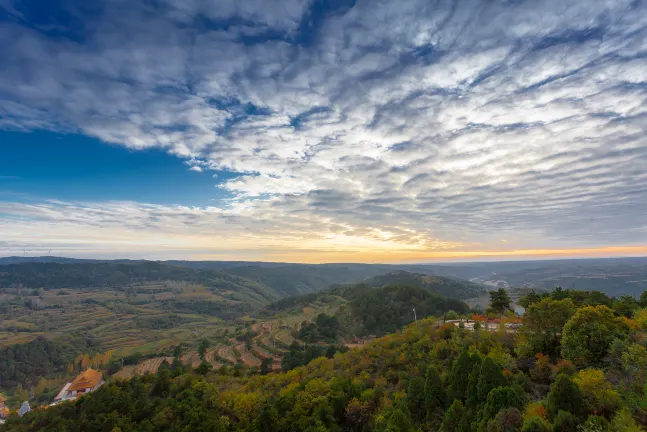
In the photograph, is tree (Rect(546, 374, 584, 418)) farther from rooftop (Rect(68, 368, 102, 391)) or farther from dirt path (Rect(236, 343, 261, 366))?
rooftop (Rect(68, 368, 102, 391))

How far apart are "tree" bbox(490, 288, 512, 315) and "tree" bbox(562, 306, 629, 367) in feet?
101

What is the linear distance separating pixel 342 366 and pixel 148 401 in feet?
98.5

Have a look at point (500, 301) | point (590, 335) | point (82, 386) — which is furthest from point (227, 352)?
point (590, 335)

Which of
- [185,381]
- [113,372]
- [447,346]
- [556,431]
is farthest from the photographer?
[113,372]

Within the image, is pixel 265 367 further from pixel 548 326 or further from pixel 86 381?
pixel 86 381

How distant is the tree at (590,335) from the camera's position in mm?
28406

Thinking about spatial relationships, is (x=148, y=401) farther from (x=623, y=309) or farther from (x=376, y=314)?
(x=376, y=314)

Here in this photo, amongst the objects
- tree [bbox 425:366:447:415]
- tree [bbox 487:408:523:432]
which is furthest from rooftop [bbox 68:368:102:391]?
tree [bbox 487:408:523:432]

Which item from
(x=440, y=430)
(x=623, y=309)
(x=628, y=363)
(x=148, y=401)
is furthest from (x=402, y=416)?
(x=148, y=401)

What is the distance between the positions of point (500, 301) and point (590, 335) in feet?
110

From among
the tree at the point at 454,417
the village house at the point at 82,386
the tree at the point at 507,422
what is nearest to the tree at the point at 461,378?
the tree at the point at 454,417

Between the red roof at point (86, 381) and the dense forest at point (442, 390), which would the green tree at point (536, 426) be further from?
the red roof at point (86, 381)

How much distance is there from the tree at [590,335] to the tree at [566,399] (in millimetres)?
9228

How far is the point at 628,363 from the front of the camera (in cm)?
2395
